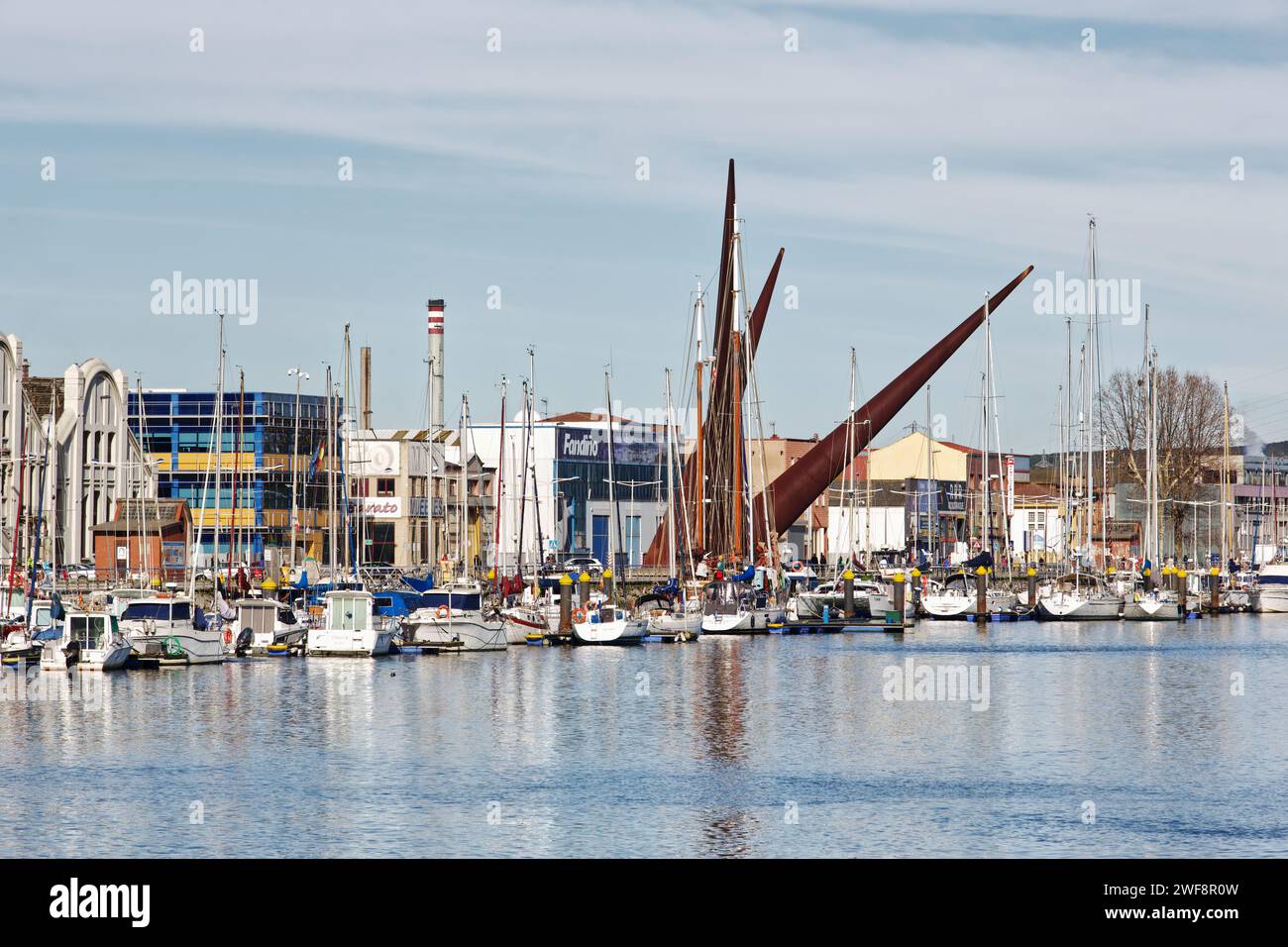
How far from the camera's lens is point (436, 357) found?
14212 centimetres

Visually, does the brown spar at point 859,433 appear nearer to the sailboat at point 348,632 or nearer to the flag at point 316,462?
the flag at point 316,462

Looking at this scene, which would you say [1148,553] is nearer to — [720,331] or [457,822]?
[720,331]

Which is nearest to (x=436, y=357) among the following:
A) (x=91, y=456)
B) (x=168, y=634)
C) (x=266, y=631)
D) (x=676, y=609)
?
(x=91, y=456)

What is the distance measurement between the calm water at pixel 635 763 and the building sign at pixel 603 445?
238 ft

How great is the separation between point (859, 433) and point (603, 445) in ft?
154

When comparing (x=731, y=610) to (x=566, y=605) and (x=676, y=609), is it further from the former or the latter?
(x=566, y=605)

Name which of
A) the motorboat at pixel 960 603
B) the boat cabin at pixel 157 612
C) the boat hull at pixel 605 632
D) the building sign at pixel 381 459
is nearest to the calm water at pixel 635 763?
the boat cabin at pixel 157 612

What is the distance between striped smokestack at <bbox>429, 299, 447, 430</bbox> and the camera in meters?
139

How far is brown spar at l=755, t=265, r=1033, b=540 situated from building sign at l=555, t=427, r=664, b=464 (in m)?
33.7

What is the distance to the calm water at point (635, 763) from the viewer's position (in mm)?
29000

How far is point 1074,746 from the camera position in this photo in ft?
133
